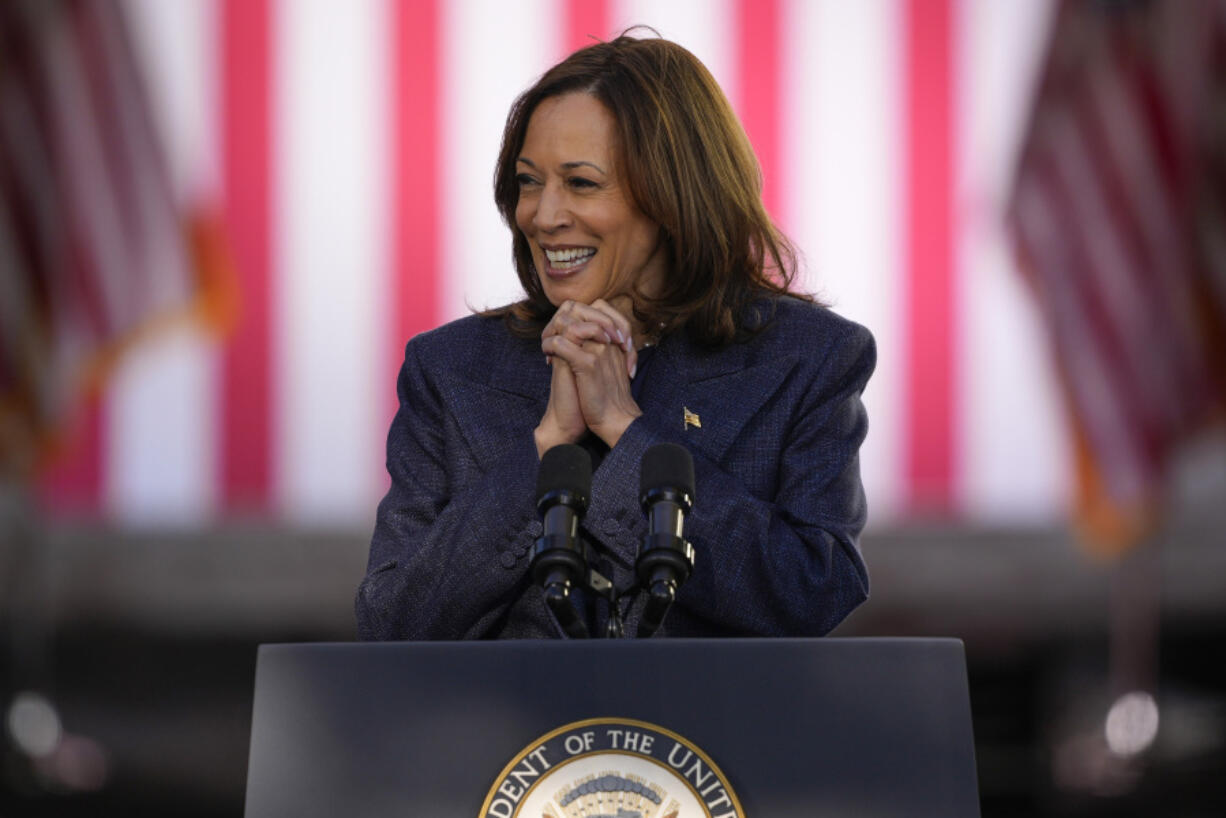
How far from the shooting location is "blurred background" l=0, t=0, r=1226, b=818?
4863 millimetres

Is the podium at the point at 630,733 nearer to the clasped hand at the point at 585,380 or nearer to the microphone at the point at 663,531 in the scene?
the microphone at the point at 663,531

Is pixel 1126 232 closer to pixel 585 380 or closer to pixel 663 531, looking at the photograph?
pixel 585 380

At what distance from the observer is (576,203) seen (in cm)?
149

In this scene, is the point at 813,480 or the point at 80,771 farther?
the point at 80,771

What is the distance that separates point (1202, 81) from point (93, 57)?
3.45 metres

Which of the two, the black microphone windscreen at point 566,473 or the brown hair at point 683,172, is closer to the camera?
the black microphone windscreen at point 566,473

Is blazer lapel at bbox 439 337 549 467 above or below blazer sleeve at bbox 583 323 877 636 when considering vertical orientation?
above

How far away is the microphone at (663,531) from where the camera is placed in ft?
3.56

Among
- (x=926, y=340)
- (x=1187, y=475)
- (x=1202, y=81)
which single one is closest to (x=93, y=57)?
(x=926, y=340)

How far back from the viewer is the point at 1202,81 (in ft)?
15.7

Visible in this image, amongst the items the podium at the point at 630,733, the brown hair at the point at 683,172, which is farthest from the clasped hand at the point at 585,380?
the podium at the point at 630,733

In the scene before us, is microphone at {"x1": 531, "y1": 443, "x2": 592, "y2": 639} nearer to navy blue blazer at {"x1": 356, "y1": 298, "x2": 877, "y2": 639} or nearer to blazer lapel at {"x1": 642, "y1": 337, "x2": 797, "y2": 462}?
navy blue blazer at {"x1": 356, "y1": 298, "x2": 877, "y2": 639}

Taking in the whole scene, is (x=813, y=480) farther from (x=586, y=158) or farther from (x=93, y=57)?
(x=93, y=57)

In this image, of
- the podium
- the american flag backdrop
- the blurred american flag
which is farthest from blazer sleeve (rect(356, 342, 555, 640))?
the blurred american flag
